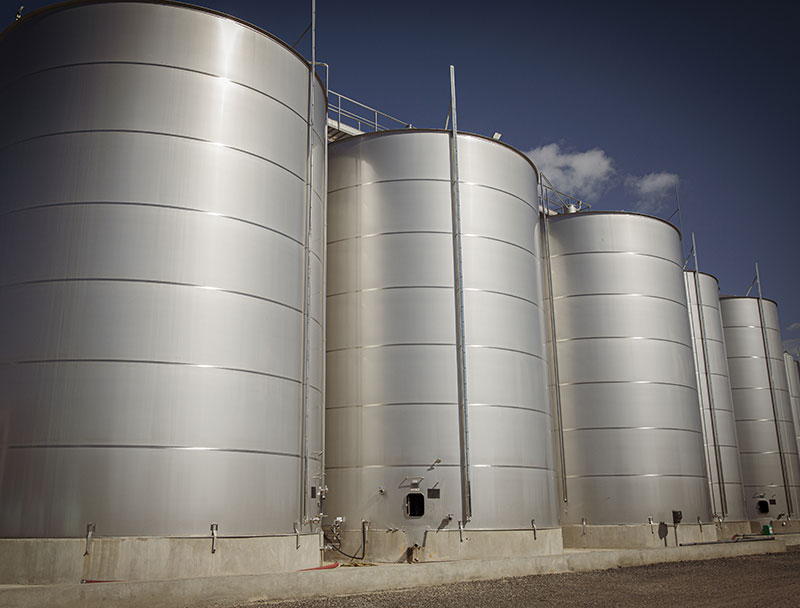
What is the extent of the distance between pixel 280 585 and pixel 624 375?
18205 millimetres

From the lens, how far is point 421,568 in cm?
1728

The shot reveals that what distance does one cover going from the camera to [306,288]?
19.9 m

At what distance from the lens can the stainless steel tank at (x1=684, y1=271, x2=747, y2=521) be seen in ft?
118

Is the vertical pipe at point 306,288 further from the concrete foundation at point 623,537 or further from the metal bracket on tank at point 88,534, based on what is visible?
the concrete foundation at point 623,537

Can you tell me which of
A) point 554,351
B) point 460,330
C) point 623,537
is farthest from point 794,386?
point 460,330

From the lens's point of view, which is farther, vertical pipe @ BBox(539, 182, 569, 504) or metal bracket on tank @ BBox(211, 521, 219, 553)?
vertical pipe @ BBox(539, 182, 569, 504)

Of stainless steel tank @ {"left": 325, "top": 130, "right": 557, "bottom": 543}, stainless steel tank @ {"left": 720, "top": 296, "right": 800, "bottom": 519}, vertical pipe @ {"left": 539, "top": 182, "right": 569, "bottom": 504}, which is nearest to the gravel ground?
stainless steel tank @ {"left": 325, "top": 130, "right": 557, "bottom": 543}

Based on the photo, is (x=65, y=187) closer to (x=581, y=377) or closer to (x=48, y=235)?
(x=48, y=235)

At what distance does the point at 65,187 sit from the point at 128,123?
210 centimetres

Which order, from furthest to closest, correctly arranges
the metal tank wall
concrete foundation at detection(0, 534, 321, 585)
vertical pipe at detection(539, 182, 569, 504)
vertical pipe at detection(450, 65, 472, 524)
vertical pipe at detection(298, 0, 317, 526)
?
vertical pipe at detection(539, 182, 569, 504)
vertical pipe at detection(450, 65, 472, 524)
vertical pipe at detection(298, 0, 317, 526)
the metal tank wall
concrete foundation at detection(0, 534, 321, 585)

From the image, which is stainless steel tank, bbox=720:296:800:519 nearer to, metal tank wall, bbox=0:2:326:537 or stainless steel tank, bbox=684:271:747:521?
stainless steel tank, bbox=684:271:747:521

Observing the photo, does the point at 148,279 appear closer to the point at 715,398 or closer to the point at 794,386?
the point at 715,398

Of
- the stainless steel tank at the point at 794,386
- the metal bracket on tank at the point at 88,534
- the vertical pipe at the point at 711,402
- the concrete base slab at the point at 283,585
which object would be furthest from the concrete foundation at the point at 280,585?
the stainless steel tank at the point at 794,386

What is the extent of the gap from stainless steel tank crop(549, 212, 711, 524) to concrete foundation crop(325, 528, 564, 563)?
7600 millimetres
